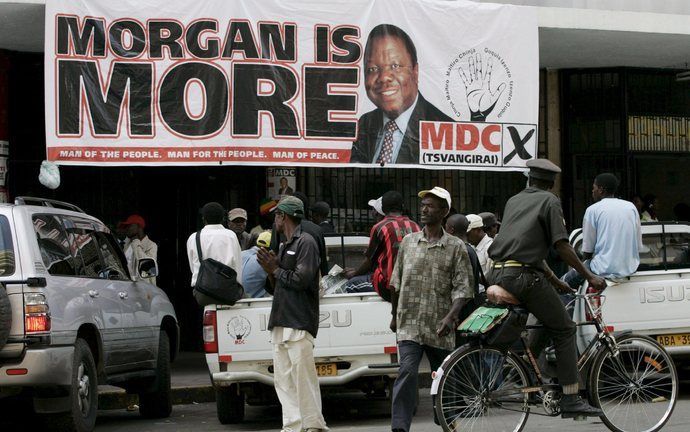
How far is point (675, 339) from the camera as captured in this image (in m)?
10.5

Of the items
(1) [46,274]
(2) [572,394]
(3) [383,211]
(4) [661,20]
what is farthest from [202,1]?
(2) [572,394]

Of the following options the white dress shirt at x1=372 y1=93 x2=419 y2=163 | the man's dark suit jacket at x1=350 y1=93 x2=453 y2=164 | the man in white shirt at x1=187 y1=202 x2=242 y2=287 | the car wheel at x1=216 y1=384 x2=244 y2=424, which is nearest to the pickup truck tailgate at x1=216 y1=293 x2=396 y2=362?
the car wheel at x1=216 y1=384 x2=244 y2=424

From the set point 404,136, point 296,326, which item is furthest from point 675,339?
point 296,326

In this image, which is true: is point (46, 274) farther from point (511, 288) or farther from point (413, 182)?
point (413, 182)

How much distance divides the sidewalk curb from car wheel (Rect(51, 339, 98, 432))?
2.62 meters

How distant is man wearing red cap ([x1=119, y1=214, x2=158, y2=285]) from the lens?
14812mm

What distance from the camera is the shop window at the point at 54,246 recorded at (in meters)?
8.89

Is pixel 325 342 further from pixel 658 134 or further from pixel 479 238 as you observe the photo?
pixel 658 134

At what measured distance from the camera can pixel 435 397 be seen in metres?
7.29

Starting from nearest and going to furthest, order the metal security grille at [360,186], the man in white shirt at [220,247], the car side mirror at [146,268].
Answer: the man in white shirt at [220,247] → the car side mirror at [146,268] → the metal security grille at [360,186]

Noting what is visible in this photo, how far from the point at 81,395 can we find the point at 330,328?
6.56ft

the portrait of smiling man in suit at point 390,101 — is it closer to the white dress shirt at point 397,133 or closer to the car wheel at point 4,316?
the white dress shirt at point 397,133

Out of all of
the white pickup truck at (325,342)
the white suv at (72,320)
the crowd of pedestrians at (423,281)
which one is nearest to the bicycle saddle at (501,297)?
the crowd of pedestrians at (423,281)

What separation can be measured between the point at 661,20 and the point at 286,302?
7978mm
